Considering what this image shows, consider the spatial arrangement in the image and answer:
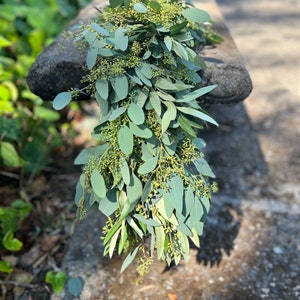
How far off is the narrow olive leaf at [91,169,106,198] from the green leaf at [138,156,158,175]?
0.10m

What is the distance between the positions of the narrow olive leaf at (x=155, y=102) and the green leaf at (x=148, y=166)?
4.8 inches

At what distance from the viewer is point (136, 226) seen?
1208mm

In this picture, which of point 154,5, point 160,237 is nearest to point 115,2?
point 154,5

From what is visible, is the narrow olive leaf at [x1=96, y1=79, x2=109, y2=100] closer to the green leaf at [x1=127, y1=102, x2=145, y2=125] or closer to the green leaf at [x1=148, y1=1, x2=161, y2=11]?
the green leaf at [x1=127, y1=102, x2=145, y2=125]

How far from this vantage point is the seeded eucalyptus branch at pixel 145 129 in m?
1.16

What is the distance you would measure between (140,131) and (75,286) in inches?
28.8

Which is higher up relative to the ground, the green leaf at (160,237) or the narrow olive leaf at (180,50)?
the narrow olive leaf at (180,50)

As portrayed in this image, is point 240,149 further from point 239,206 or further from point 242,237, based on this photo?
point 242,237

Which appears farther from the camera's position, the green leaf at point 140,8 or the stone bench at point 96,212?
the stone bench at point 96,212

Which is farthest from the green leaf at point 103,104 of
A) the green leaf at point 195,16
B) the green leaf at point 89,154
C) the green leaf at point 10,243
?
the green leaf at point 10,243

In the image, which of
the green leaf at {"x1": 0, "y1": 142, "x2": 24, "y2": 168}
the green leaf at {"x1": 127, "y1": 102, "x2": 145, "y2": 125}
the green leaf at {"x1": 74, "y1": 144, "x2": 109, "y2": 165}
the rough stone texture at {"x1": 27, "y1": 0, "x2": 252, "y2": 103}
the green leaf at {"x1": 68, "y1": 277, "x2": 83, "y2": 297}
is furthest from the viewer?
the green leaf at {"x1": 0, "y1": 142, "x2": 24, "y2": 168}

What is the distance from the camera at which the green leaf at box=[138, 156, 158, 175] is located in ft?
3.77

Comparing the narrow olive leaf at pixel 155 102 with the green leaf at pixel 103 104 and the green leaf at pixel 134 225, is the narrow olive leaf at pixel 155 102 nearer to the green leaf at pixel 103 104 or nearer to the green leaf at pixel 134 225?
the green leaf at pixel 103 104

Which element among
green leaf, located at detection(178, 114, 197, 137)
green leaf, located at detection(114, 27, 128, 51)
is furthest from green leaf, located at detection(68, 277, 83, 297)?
green leaf, located at detection(114, 27, 128, 51)
